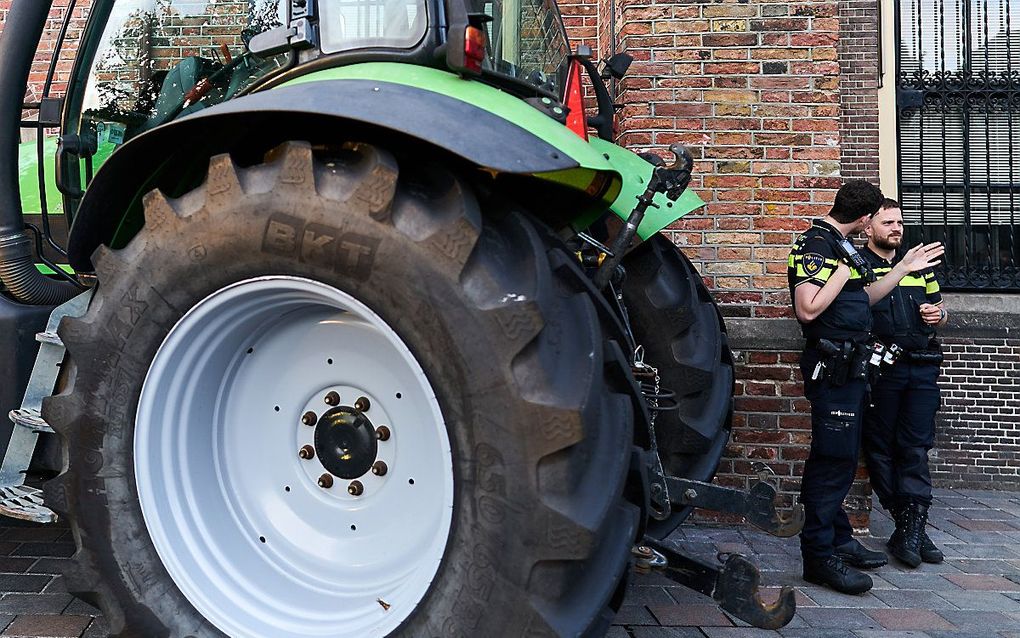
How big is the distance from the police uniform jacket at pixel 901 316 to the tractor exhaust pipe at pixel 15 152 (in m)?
3.67

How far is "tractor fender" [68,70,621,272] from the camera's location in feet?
6.53

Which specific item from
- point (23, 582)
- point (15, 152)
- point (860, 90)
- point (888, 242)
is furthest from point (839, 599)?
point (860, 90)

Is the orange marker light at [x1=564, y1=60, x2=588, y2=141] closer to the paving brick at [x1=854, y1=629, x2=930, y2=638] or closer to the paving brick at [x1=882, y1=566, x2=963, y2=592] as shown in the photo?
the paving brick at [x1=854, y1=629, x2=930, y2=638]

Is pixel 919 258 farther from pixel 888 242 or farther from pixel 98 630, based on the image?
pixel 98 630

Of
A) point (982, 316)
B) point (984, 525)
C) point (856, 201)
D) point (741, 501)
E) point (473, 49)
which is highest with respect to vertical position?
point (473, 49)

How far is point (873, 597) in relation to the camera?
135 inches

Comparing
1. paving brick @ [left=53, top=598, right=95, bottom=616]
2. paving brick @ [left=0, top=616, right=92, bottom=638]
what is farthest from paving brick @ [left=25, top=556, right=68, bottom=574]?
paving brick @ [left=0, top=616, right=92, bottom=638]

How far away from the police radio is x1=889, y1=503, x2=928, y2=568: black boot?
1183mm

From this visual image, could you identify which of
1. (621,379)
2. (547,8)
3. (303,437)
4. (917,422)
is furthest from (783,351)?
(303,437)

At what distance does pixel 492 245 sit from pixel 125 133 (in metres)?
1.89

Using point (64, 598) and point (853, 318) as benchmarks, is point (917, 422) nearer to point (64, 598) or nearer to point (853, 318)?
point (853, 318)

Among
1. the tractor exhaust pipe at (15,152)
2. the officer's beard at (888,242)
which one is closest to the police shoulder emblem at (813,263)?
the officer's beard at (888,242)

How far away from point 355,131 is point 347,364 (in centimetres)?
63

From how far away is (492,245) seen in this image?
2.02 metres
